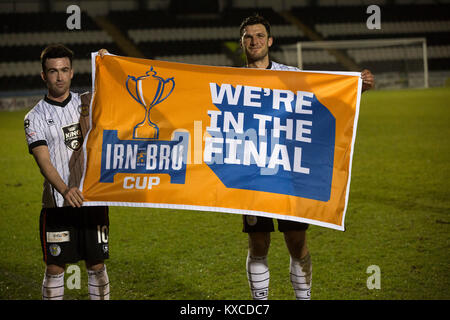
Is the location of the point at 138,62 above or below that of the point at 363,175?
above

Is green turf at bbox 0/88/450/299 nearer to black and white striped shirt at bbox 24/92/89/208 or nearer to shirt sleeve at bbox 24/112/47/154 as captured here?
black and white striped shirt at bbox 24/92/89/208

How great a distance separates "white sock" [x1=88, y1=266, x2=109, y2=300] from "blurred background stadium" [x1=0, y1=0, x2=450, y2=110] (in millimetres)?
19995

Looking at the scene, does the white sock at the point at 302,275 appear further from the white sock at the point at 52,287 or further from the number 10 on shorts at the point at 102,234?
the white sock at the point at 52,287

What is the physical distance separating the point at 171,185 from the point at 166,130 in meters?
0.31

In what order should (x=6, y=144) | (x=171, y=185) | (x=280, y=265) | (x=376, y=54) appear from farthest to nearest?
(x=376, y=54) → (x=6, y=144) → (x=280, y=265) → (x=171, y=185)

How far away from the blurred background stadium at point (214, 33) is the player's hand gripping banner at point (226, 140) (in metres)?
19.9

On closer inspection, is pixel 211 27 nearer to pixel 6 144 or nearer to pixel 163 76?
pixel 6 144

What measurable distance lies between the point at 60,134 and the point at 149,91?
0.54m

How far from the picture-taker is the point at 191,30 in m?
26.6

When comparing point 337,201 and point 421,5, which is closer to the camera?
point 337,201

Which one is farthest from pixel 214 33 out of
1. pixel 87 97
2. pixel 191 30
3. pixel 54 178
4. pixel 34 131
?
pixel 54 178

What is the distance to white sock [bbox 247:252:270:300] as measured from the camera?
282cm

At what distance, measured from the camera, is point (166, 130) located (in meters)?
2.72

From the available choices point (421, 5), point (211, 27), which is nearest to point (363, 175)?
point (211, 27)
